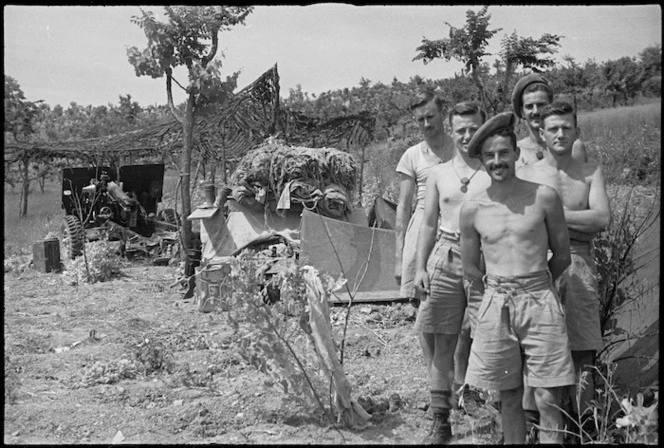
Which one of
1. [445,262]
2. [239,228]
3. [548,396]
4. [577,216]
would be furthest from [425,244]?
[239,228]

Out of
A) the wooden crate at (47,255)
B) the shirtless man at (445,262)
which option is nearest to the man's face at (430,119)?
the shirtless man at (445,262)

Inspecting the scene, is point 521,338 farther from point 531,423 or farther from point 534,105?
point 534,105

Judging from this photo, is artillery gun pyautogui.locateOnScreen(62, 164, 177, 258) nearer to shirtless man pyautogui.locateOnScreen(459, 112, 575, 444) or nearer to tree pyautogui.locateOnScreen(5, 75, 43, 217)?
tree pyautogui.locateOnScreen(5, 75, 43, 217)

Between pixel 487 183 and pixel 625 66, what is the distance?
1285 inches

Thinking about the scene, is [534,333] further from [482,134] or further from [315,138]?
[315,138]

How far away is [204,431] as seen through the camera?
3996 millimetres

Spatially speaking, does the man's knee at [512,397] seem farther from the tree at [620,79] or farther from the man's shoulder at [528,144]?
the tree at [620,79]

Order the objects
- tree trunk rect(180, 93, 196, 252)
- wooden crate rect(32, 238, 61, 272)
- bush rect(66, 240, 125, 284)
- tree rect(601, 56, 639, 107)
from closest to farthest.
Result: tree trunk rect(180, 93, 196, 252)
bush rect(66, 240, 125, 284)
wooden crate rect(32, 238, 61, 272)
tree rect(601, 56, 639, 107)

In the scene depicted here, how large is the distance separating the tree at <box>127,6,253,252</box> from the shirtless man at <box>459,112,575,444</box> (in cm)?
603

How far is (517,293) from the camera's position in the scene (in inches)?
120

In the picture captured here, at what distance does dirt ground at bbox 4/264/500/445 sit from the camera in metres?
3.93

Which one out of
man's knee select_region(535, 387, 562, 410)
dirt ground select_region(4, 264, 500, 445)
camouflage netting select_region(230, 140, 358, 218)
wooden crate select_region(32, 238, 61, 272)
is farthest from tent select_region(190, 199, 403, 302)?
wooden crate select_region(32, 238, 61, 272)

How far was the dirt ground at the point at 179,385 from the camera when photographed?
3.93 m

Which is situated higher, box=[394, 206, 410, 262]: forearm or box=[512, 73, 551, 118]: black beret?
box=[512, 73, 551, 118]: black beret
